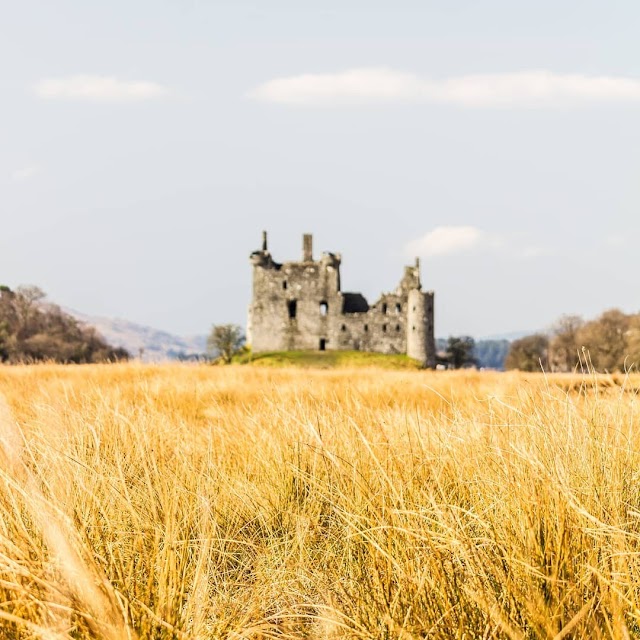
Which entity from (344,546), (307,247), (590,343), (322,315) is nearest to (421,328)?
(322,315)

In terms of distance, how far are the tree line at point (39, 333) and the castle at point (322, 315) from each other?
1019 centimetres

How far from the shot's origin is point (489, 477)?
318cm

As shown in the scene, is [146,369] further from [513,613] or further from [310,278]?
[310,278]

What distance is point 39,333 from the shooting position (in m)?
49.0

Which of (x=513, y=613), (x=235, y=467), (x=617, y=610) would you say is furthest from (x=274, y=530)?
(x=617, y=610)

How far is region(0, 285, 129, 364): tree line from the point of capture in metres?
45.2

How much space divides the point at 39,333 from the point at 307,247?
19241mm

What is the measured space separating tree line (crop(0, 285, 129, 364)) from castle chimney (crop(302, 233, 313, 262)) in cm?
1430

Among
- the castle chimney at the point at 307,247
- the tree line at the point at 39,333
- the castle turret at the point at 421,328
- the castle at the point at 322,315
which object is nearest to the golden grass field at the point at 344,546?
the tree line at the point at 39,333

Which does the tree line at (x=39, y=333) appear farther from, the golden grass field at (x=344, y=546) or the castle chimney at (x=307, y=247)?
the golden grass field at (x=344, y=546)

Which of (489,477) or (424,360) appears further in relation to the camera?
(424,360)

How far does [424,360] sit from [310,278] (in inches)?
379

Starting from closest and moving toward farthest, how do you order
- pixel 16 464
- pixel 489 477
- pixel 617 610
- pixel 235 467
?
pixel 617 610
pixel 489 477
pixel 16 464
pixel 235 467

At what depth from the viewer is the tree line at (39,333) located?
45156mm
